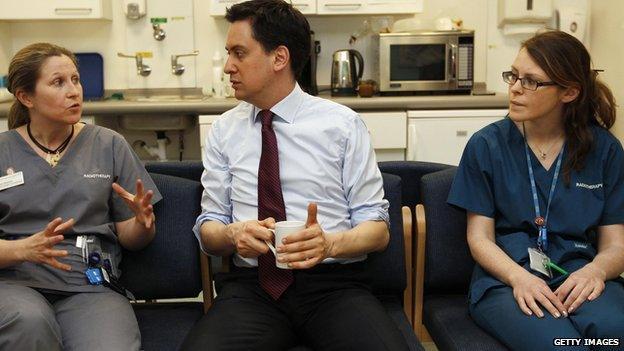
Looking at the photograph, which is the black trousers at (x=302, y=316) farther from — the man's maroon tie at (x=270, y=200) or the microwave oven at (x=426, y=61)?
the microwave oven at (x=426, y=61)

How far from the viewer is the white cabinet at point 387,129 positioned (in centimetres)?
350

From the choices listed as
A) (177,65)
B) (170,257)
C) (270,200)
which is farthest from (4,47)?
(270,200)

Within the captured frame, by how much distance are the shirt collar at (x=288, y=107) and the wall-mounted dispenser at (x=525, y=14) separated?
2.46m

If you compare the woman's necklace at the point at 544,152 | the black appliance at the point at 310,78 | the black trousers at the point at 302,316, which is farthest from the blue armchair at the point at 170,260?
the black appliance at the point at 310,78

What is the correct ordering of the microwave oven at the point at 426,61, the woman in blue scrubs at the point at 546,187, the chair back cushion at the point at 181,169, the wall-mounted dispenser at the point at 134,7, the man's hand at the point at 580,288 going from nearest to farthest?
the man's hand at the point at 580,288 → the woman in blue scrubs at the point at 546,187 → the chair back cushion at the point at 181,169 → the microwave oven at the point at 426,61 → the wall-mounted dispenser at the point at 134,7

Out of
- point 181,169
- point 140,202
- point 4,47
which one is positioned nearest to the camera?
point 140,202

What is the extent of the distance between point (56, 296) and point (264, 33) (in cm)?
93

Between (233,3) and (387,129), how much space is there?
118 centimetres

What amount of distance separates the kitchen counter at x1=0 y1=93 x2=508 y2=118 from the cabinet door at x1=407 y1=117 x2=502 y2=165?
8cm

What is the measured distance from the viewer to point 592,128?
1861 millimetres

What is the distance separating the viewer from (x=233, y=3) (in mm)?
3777

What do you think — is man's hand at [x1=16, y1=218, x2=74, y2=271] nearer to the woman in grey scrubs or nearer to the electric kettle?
the woman in grey scrubs

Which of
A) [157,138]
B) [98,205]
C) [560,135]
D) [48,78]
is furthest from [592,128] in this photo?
[157,138]

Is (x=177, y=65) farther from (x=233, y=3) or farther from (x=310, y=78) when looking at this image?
(x=310, y=78)
